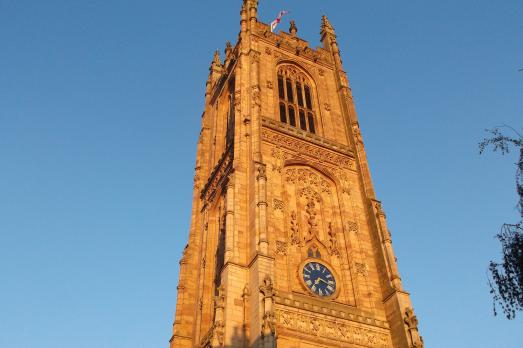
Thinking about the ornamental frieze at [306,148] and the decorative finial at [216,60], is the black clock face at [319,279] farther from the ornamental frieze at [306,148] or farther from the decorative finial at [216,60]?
the decorative finial at [216,60]

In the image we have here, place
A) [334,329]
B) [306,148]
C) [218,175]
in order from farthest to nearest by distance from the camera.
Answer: [218,175], [306,148], [334,329]

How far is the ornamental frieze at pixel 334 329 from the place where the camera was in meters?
21.9

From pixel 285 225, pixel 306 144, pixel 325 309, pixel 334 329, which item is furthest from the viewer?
pixel 306 144

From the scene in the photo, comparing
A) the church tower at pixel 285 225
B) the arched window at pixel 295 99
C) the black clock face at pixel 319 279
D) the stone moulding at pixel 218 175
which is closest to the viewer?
the church tower at pixel 285 225

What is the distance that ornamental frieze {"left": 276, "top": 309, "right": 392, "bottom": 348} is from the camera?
863 inches

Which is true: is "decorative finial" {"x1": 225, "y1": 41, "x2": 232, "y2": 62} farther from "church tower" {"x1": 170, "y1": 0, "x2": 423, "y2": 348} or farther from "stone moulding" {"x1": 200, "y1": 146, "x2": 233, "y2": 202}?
"stone moulding" {"x1": 200, "y1": 146, "x2": 233, "y2": 202}

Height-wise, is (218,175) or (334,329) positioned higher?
(218,175)

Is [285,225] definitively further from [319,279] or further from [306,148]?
[306,148]

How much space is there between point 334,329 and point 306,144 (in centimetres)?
1271

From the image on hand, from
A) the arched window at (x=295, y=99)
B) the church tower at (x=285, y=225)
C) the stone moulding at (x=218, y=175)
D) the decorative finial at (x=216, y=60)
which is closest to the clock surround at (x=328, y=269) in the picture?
the church tower at (x=285, y=225)

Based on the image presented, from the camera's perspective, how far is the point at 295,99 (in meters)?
36.7

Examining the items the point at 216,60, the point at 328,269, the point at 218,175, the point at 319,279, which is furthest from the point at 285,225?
the point at 216,60

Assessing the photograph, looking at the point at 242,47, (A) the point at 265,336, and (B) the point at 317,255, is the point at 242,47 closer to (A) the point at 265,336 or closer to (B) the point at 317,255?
(B) the point at 317,255

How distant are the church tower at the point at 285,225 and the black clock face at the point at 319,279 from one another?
62 millimetres
